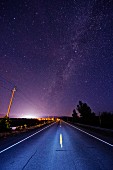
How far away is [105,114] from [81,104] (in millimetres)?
53872

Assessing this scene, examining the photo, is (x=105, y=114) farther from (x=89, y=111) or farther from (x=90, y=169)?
(x=90, y=169)

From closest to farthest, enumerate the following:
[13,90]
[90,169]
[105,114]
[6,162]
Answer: [90,169] < [6,162] < [13,90] < [105,114]

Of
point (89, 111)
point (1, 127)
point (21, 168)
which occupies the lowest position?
point (21, 168)

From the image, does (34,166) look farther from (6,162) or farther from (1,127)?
(1,127)

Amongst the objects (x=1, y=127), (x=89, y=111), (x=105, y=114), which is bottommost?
(x=1, y=127)

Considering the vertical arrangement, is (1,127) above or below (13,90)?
below

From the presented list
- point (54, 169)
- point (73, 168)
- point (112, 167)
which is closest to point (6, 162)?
point (54, 169)

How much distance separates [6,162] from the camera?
23.8ft

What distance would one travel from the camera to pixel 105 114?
191 ft

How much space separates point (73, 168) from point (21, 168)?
1784mm

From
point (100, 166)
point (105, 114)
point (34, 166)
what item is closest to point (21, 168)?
point (34, 166)

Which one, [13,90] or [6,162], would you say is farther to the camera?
[13,90]

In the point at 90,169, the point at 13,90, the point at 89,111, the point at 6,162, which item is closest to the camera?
the point at 90,169

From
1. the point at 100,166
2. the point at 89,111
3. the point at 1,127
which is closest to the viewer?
the point at 100,166
